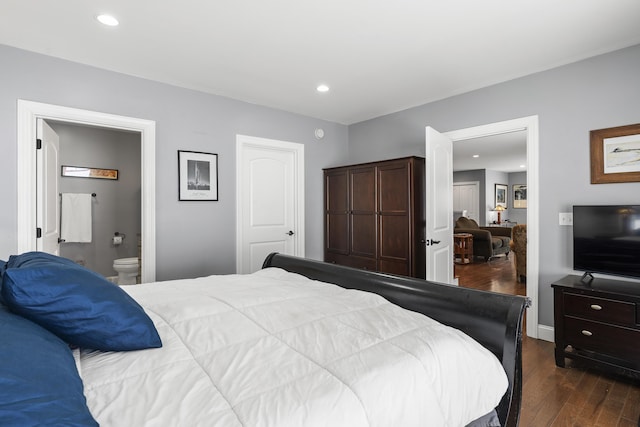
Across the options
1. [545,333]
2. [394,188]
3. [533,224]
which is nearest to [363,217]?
[394,188]

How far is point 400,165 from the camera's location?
12.4 ft

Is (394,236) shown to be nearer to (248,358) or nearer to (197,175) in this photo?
(197,175)

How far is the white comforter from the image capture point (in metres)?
0.82

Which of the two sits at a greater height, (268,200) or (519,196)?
(519,196)

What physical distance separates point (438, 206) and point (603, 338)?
5.52 feet

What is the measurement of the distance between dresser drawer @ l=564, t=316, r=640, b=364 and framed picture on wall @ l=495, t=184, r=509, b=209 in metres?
9.03

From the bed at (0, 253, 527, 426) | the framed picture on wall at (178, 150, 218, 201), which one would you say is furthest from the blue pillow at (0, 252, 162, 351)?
the framed picture on wall at (178, 150, 218, 201)

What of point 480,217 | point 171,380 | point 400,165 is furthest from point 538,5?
point 480,217

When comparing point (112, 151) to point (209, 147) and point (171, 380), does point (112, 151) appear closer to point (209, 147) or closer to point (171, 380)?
point (209, 147)

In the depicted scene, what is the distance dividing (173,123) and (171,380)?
3070mm

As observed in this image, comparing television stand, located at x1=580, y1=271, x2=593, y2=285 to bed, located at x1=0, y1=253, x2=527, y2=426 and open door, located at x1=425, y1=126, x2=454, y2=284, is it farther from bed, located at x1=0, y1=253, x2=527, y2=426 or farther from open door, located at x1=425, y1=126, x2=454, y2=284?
bed, located at x1=0, y1=253, x2=527, y2=426

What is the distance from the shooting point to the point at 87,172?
4.82m

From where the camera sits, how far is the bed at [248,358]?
2.56ft

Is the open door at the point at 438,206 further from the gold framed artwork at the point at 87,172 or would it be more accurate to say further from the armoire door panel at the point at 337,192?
the gold framed artwork at the point at 87,172
